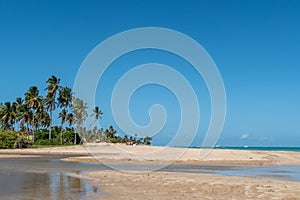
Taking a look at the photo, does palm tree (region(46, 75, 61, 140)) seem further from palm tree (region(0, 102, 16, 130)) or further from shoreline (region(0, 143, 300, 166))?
shoreline (region(0, 143, 300, 166))

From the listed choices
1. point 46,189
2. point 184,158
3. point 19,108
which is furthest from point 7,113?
point 46,189

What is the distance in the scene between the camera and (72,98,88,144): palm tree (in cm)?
11731

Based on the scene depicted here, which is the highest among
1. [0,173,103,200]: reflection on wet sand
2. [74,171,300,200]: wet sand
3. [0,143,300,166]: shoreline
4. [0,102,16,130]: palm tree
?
[0,102,16,130]: palm tree

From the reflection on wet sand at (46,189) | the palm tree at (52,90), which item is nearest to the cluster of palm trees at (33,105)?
the palm tree at (52,90)

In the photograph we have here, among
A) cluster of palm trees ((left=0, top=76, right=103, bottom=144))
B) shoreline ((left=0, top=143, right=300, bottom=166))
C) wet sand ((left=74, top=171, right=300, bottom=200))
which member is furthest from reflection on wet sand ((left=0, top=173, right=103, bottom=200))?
cluster of palm trees ((left=0, top=76, right=103, bottom=144))

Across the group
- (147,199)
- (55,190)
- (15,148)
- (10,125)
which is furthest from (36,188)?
(10,125)

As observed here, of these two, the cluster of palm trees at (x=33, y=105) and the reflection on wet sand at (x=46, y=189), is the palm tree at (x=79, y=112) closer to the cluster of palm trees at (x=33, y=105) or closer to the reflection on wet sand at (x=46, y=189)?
the cluster of palm trees at (x=33, y=105)

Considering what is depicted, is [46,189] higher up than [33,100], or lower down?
lower down

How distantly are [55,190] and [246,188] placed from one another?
9.19 metres

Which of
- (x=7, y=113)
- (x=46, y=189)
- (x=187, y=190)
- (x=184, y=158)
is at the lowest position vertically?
(x=187, y=190)

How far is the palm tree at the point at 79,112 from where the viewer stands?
385 ft

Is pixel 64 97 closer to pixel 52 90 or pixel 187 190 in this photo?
pixel 52 90

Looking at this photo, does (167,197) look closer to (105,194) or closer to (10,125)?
(105,194)

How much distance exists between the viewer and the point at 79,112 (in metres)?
120
